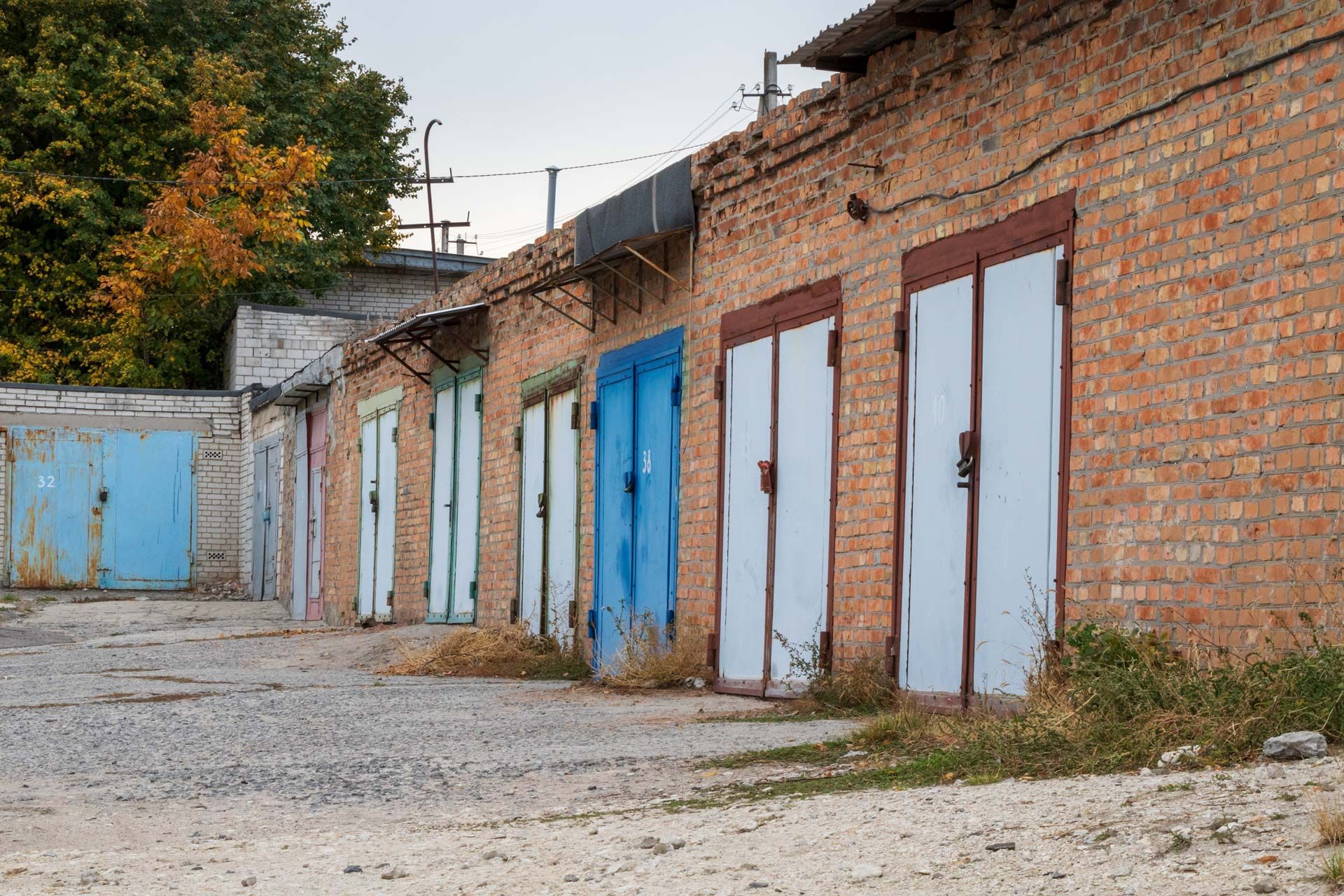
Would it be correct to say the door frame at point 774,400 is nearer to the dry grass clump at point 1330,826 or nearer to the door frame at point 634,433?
the door frame at point 634,433

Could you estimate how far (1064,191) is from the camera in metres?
7.26

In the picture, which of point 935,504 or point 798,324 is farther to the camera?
point 798,324

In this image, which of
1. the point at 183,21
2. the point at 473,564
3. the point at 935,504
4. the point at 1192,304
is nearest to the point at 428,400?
the point at 473,564

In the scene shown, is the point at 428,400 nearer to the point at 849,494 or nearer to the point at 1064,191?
the point at 849,494

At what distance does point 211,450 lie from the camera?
84.3 feet

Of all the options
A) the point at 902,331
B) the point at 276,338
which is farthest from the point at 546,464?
the point at 276,338

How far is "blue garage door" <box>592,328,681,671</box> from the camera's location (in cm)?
1112

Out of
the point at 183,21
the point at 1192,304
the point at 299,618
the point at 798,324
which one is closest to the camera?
the point at 1192,304

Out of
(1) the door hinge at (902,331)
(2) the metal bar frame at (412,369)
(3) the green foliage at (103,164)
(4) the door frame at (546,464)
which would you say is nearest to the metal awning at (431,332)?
(2) the metal bar frame at (412,369)

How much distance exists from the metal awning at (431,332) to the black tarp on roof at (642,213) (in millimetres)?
2992

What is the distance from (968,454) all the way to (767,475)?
212cm

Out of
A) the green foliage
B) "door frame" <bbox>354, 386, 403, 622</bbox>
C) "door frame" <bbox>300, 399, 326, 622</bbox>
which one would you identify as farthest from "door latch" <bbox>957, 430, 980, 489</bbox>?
the green foliage

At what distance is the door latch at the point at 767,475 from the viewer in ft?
32.0

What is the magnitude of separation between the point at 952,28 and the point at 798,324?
2120mm
